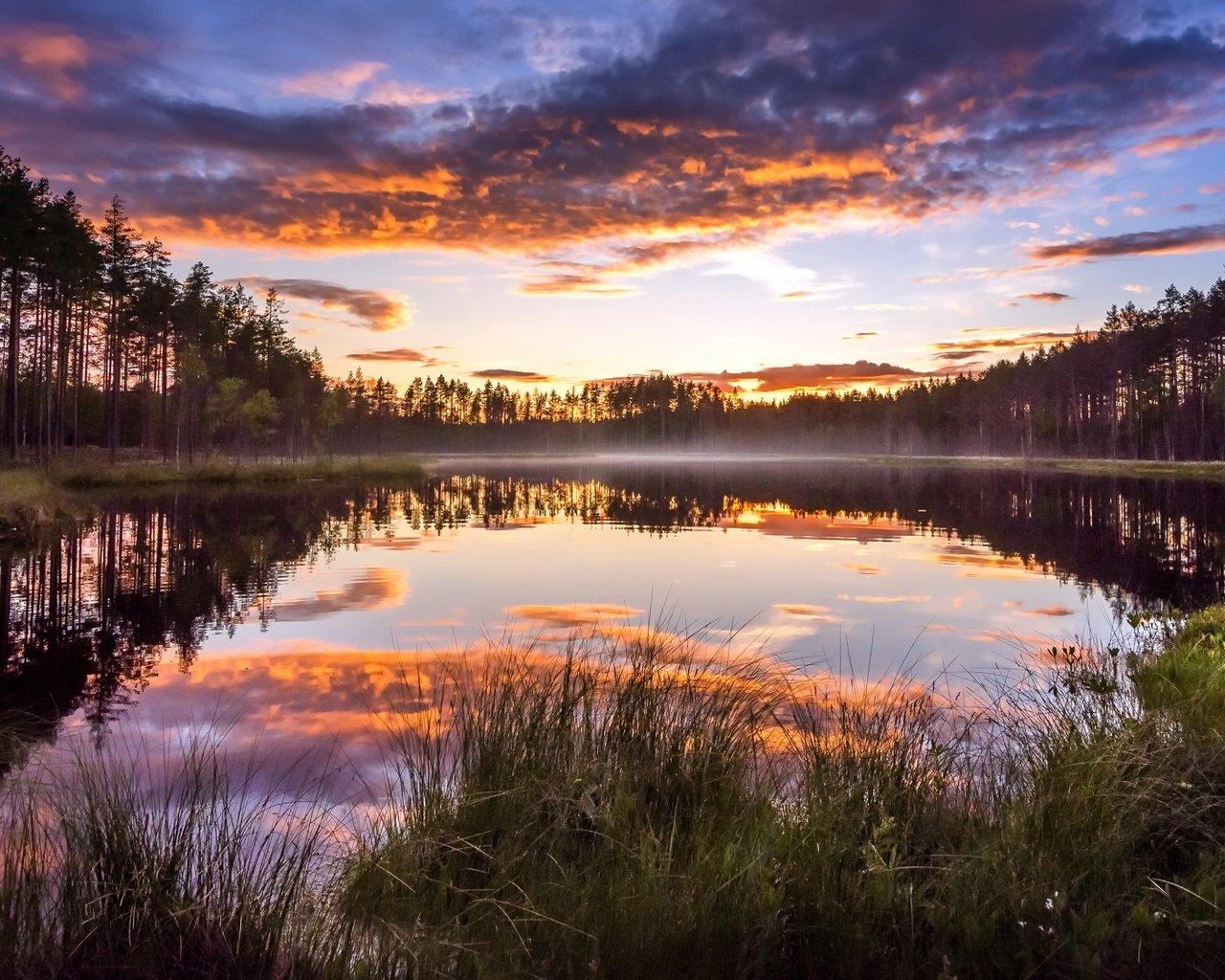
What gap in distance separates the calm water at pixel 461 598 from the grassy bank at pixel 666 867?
2.29 meters

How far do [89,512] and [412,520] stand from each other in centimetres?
1253

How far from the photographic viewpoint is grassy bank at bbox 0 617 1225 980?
→ 413 centimetres

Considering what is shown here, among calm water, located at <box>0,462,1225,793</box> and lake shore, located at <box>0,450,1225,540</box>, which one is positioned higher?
lake shore, located at <box>0,450,1225,540</box>

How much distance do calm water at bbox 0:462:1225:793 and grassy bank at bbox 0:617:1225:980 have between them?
2287mm

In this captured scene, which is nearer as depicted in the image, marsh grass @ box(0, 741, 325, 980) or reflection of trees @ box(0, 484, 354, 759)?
marsh grass @ box(0, 741, 325, 980)

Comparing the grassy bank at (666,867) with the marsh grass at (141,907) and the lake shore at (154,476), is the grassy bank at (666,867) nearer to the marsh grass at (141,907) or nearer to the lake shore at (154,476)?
the marsh grass at (141,907)

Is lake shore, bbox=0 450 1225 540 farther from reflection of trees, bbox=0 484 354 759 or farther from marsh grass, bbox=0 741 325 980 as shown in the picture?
marsh grass, bbox=0 741 325 980

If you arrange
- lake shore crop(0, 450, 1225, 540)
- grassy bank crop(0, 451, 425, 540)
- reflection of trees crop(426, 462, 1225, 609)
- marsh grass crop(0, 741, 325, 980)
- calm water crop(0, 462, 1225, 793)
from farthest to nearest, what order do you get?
lake shore crop(0, 450, 1225, 540) < grassy bank crop(0, 451, 425, 540) < reflection of trees crop(426, 462, 1225, 609) < calm water crop(0, 462, 1225, 793) < marsh grass crop(0, 741, 325, 980)

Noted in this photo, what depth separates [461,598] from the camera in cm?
1827

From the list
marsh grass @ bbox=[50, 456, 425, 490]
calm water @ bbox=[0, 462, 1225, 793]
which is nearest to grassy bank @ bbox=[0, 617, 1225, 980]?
calm water @ bbox=[0, 462, 1225, 793]

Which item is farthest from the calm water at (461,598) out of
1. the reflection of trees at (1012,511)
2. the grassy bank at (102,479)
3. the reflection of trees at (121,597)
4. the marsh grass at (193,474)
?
the marsh grass at (193,474)

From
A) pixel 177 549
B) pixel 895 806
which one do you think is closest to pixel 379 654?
pixel 895 806

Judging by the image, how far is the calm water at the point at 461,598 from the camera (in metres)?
10.6

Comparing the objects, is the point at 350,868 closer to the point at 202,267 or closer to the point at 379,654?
the point at 379,654
